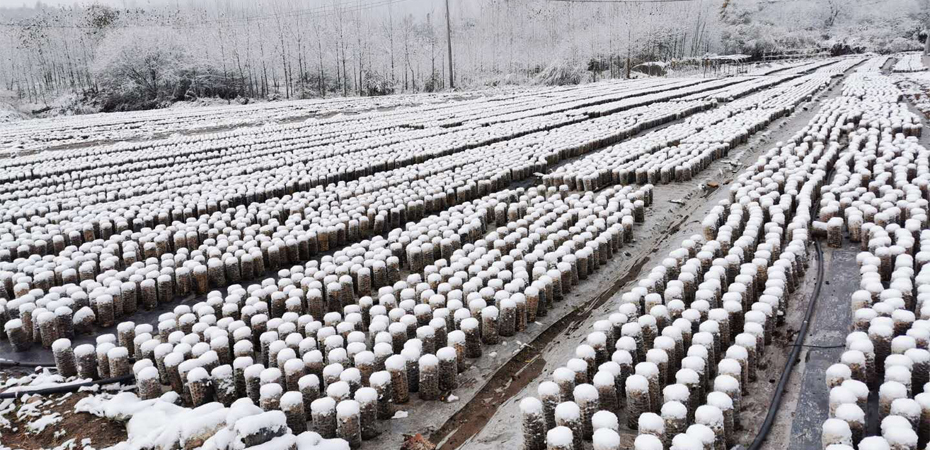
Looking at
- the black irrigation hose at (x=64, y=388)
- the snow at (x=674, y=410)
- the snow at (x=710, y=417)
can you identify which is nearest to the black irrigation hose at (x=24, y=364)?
the black irrigation hose at (x=64, y=388)

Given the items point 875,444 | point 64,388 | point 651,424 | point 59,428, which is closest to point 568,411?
point 651,424

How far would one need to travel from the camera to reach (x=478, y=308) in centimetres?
497

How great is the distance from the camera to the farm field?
3.56 metres

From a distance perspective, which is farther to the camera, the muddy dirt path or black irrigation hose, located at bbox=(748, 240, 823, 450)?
the muddy dirt path

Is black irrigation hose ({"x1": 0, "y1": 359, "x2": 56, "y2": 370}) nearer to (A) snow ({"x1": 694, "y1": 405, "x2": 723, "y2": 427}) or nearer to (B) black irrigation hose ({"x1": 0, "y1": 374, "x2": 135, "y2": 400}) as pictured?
(B) black irrigation hose ({"x1": 0, "y1": 374, "x2": 135, "y2": 400})

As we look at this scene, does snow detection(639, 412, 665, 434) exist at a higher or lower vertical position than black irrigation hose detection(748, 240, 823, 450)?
higher

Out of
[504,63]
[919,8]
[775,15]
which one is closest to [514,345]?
[504,63]

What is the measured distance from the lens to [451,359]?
4.18m

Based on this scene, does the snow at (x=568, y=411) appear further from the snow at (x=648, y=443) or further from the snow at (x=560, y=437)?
the snow at (x=648, y=443)

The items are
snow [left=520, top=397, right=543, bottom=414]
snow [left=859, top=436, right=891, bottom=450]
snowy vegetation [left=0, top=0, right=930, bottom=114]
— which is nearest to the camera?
snow [left=859, top=436, right=891, bottom=450]

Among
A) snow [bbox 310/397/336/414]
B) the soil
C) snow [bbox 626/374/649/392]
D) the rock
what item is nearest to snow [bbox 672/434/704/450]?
snow [bbox 626/374/649/392]

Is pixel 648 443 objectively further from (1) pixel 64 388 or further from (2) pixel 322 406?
(1) pixel 64 388

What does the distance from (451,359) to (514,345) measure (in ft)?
2.91

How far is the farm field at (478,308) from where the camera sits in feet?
11.7
